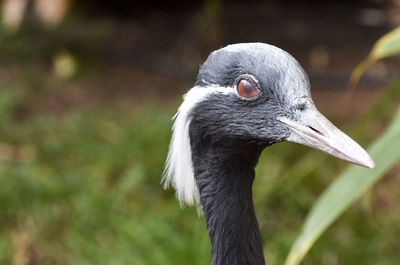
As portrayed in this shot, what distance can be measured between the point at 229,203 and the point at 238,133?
22 cm

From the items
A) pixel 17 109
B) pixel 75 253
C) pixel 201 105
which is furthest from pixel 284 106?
pixel 17 109

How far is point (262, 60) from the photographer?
1.40 m

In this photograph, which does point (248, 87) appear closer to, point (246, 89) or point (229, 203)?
point (246, 89)

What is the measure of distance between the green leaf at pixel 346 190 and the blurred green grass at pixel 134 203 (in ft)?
2.16

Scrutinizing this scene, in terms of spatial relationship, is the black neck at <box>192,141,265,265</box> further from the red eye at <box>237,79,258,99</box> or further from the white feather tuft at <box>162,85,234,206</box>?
the red eye at <box>237,79,258,99</box>

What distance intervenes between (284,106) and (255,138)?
126 millimetres

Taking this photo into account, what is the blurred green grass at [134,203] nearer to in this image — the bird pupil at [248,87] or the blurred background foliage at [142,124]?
the blurred background foliage at [142,124]

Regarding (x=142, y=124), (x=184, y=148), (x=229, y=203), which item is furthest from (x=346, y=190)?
(x=142, y=124)

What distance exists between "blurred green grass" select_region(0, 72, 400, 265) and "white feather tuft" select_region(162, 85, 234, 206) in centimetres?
109

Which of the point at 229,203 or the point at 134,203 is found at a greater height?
the point at 229,203

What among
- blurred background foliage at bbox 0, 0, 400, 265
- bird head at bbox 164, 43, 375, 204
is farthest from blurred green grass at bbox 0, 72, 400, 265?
bird head at bbox 164, 43, 375, 204

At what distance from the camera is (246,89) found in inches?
56.0

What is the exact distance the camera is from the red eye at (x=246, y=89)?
141 cm

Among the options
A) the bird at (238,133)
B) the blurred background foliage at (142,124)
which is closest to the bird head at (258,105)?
the bird at (238,133)
